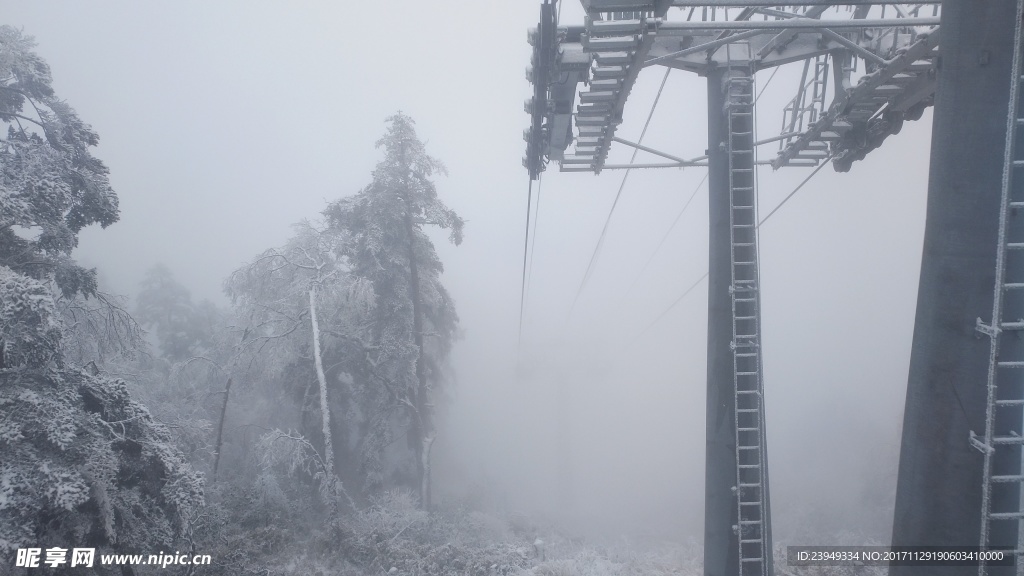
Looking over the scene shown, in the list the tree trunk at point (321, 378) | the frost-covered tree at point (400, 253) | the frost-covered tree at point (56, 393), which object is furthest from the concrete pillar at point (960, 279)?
the frost-covered tree at point (400, 253)

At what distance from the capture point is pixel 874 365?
136 ft

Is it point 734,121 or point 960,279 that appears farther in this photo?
point 734,121

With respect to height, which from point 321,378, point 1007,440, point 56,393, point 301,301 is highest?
point 301,301

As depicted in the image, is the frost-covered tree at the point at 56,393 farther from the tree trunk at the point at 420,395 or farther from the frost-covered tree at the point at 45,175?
the tree trunk at the point at 420,395

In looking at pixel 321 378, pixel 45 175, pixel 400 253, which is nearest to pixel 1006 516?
pixel 45 175

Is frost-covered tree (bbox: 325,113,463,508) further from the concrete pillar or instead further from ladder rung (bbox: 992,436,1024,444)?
ladder rung (bbox: 992,436,1024,444)

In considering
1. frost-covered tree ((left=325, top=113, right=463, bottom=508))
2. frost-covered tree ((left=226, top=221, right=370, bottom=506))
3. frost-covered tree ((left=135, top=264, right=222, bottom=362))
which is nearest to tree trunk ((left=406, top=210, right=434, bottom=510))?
frost-covered tree ((left=325, top=113, right=463, bottom=508))

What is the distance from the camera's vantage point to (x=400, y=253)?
1566cm

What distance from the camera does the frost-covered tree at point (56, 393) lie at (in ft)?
19.8

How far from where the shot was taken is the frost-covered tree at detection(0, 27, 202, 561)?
6023 mm

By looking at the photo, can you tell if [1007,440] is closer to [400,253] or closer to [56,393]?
[56,393]

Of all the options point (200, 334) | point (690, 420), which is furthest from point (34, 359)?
point (690, 420)

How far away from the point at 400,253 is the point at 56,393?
9.79m

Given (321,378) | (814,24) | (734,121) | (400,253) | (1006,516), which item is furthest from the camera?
(400,253)
